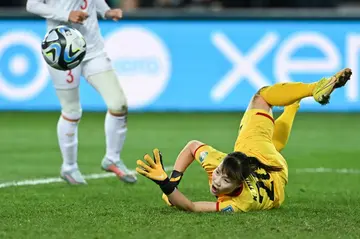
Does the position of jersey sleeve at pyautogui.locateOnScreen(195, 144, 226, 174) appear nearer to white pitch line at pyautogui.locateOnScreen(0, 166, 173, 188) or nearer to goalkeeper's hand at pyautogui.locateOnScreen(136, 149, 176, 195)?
goalkeeper's hand at pyautogui.locateOnScreen(136, 149, 176, 195)

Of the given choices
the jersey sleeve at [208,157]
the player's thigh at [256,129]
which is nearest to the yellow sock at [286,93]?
the player's thigh at [256,129]

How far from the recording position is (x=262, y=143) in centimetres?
791

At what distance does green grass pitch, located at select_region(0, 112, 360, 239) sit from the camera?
268 inches

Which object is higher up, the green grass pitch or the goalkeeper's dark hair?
the goalkeeper's dark hair

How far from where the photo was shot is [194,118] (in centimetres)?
1608

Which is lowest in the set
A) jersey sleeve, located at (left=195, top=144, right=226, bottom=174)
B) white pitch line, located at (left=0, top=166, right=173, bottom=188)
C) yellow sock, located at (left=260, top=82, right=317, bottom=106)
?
white pitch line, located at (left=0, top=166, right=173, bottom=188)

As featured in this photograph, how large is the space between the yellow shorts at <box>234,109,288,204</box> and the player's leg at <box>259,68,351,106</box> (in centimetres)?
16

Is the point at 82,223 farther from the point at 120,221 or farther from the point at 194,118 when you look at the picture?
the point at 194,118

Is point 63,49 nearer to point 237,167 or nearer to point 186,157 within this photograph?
point 186,157

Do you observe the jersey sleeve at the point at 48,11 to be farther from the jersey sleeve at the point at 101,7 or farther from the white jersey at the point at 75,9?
the jersey sleeve at the point at 101,7

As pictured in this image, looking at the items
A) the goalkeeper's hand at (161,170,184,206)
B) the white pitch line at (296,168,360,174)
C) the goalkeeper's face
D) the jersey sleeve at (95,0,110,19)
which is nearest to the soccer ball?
the jersey sleeve at (95,0,110,19)

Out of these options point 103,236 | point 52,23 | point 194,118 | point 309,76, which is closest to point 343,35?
point 309,76

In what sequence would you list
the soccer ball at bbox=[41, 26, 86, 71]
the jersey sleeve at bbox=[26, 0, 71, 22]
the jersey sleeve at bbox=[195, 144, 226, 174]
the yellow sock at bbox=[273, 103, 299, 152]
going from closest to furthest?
the jersey sleeve at bbox=[195, 144, 226, 174] → the yellow sock at bbox=[273, 103, 299, 152] → the soccer ball at bbox=[41, 26, 86, 71] → the jersey sleeve at bbox=[26, 0, 71, 22]

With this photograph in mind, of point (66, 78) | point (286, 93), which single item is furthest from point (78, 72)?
point (286, 93)
